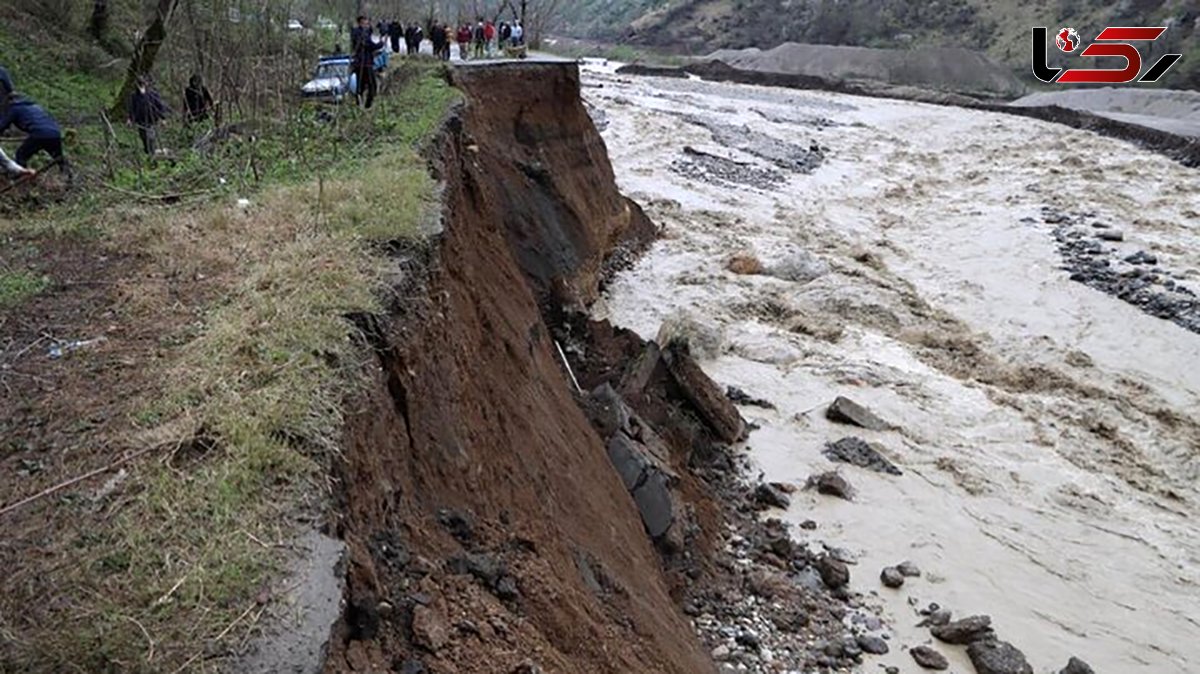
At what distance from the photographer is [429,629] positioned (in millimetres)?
3561

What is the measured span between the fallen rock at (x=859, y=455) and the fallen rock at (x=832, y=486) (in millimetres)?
676

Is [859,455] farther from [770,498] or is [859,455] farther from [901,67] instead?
[901,67]

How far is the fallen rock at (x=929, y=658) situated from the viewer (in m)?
7.34

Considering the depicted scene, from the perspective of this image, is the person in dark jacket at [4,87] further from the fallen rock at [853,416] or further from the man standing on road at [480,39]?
the man standing on road at [480,39]

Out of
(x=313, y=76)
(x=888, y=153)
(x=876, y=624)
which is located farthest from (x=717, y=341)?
(x=888, y=153)

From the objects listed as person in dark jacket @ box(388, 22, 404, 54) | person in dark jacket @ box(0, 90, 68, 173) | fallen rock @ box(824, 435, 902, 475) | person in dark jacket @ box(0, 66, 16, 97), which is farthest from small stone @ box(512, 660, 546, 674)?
person in dark jacket @ box(388, 22, 404, 54)

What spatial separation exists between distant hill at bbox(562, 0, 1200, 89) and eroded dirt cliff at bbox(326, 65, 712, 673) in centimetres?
5271

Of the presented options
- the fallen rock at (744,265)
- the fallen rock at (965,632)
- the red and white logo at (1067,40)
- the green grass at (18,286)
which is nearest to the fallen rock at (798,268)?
the fallen rock at (744,265)

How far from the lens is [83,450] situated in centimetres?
397

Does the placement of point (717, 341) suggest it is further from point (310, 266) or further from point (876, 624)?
point (310, 266)

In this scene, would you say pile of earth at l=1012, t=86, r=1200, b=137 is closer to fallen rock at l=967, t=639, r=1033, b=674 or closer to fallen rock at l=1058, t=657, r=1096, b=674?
fallen rock at l=1058, t=657, r=1096, b=674

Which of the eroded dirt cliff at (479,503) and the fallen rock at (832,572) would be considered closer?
the eroded dirt cliff at (479,503)

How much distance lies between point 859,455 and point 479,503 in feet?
22.8

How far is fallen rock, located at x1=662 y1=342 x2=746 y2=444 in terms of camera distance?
1080 centimetres
